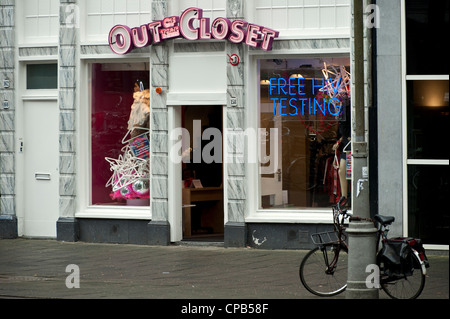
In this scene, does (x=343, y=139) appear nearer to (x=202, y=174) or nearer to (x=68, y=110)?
(x=202, y=174)

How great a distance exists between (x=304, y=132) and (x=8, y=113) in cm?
609

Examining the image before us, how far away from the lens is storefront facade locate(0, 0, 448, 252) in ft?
49.0

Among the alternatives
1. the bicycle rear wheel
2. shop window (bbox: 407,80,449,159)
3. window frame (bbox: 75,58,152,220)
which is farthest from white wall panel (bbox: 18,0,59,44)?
the bicycle rear wheel

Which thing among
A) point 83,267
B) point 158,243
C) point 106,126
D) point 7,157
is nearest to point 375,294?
point 83,267

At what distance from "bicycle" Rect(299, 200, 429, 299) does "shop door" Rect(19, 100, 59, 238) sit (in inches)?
296

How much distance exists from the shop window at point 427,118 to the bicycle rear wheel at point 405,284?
4448 mm

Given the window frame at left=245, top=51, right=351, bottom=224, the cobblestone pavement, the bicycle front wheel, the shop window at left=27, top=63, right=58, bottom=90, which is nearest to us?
Answer: the bicycle front wheel

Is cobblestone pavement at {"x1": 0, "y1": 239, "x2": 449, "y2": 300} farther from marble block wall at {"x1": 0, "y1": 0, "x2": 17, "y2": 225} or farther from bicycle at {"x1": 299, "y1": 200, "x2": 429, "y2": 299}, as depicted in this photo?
marble block wall at {"x1": 0, "y1": 0, "x2": 17, "y2": 225}

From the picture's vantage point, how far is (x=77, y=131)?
53.2 ft

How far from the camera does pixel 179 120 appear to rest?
15781 millimetres

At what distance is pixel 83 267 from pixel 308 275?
4.42m

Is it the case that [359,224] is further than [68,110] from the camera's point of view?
No

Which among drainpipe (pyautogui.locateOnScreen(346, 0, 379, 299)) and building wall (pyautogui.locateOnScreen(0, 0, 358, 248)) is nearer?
drainpipe (pyautogui.locateOnScreen(346, 0, 379, 299))

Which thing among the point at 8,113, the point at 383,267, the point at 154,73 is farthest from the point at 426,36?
the point at 8,113
